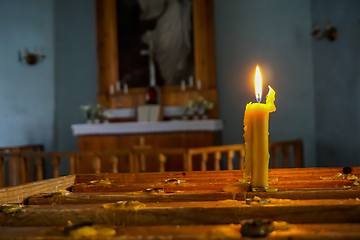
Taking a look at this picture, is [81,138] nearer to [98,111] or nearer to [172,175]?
[98,111]

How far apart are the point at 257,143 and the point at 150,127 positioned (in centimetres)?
497

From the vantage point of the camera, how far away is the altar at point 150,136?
568cm

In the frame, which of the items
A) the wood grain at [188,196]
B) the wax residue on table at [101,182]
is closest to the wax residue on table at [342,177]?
the wood grain at [188,196]

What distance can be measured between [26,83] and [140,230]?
658cm

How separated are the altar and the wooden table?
15.4ft

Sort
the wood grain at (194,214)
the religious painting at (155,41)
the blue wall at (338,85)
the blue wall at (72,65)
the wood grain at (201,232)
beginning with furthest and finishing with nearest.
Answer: the blue wall at (72,65) → the religious painting at (155,41) → the blue wall at (338,85) → the wood grain at (194,214) → the wood grain at (201,232)

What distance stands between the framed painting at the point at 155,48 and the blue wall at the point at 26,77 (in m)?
1.07

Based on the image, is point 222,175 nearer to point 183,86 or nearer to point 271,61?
point 183,86

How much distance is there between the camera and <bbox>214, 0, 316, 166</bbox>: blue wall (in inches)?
243

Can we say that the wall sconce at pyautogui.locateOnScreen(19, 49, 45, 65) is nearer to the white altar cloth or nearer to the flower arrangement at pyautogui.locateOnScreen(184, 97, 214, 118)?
the white altar cloth

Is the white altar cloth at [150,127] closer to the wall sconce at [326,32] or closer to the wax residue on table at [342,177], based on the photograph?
the wall sconce at [326,32]

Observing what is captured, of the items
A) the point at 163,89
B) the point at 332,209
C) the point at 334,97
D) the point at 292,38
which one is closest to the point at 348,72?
the point at 334,97

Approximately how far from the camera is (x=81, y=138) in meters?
6.09

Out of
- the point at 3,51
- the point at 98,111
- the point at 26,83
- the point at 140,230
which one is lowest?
the point at 140,230
